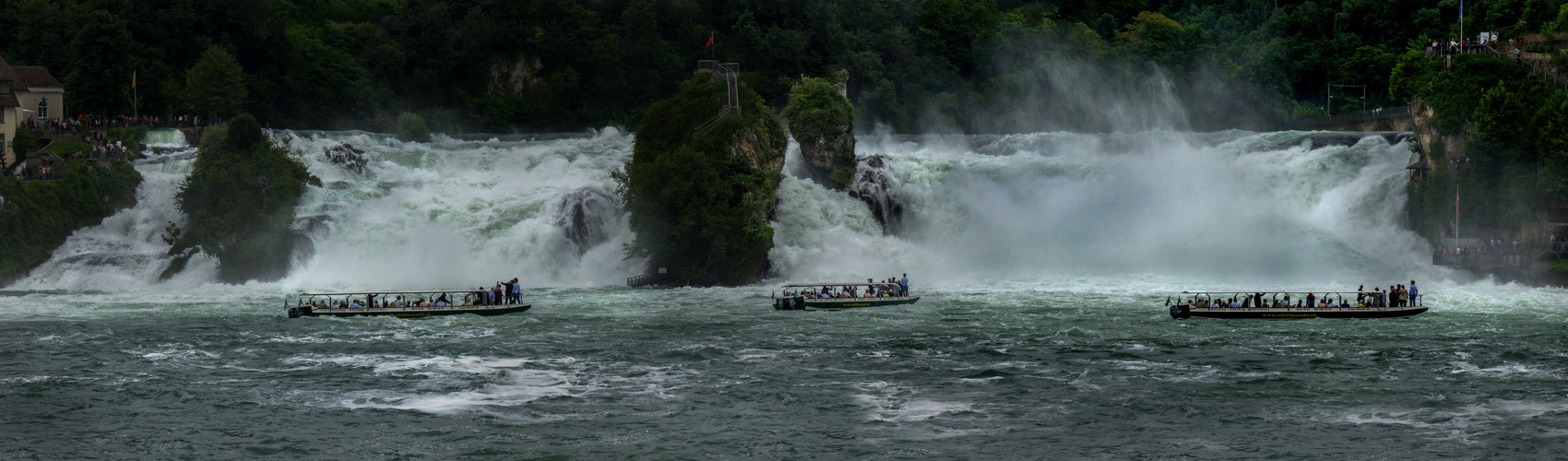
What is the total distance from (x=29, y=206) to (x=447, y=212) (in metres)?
19.0

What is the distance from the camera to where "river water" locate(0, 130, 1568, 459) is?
30.3 meters

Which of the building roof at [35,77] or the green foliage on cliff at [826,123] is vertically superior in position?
the building roof at [35,77]

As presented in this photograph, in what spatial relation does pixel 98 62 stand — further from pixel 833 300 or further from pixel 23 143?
pixel 833 300

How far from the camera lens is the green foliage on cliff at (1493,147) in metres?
59.2

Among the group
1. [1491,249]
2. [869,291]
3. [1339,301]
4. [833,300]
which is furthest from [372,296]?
[1491,249]

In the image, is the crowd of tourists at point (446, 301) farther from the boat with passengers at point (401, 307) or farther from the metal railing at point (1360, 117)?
the metal railing at point (1360, 117)

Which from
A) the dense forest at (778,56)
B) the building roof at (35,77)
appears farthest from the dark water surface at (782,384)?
the dense forest at (778,56)

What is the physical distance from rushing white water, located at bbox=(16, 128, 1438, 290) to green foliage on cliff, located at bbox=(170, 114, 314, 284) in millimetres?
1084

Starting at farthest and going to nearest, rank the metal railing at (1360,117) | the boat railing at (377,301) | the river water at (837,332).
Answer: the metal railing at (1360,117) < the boat railing at (377,301) < the river water at (837,332)

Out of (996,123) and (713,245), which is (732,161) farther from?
(996,123)

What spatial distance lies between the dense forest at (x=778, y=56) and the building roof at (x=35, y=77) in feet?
30.3

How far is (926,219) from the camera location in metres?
70.4

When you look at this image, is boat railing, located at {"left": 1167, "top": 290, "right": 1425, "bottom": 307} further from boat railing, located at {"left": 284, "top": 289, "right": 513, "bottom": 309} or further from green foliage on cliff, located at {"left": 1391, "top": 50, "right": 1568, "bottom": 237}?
boat railing, located at {"left": 284, "top": 289, "right": 513, "bottom": 309}

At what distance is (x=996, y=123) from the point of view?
105 meters
